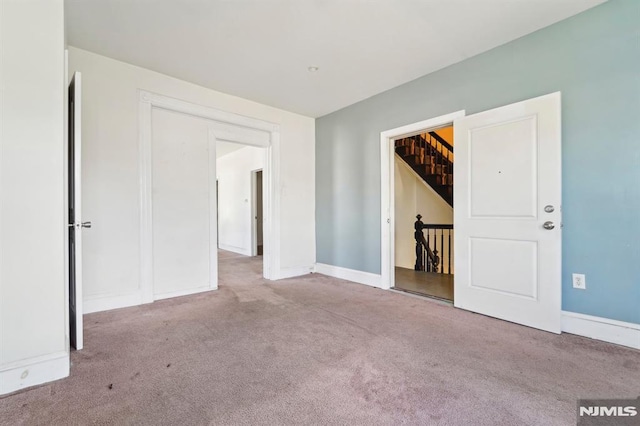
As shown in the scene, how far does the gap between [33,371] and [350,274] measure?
136 inches

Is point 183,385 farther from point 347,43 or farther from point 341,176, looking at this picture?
point 341,176

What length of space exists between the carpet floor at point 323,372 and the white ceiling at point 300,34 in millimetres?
2640

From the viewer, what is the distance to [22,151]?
1.68 m

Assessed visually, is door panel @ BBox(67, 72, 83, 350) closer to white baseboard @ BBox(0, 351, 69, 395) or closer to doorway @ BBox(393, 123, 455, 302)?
white baseboard @ BBox(0, 351, 69, 395)

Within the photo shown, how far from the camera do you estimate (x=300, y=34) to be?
2658 mm

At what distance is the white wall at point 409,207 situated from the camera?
18.4ft

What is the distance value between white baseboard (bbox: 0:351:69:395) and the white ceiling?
8.38ft

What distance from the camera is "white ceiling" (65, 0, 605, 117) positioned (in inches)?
90.8

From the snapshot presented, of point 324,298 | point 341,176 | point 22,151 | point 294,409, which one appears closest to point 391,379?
point 294,409

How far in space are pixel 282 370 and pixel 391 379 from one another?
684 millimetres

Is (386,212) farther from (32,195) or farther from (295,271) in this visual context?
(32,195)
